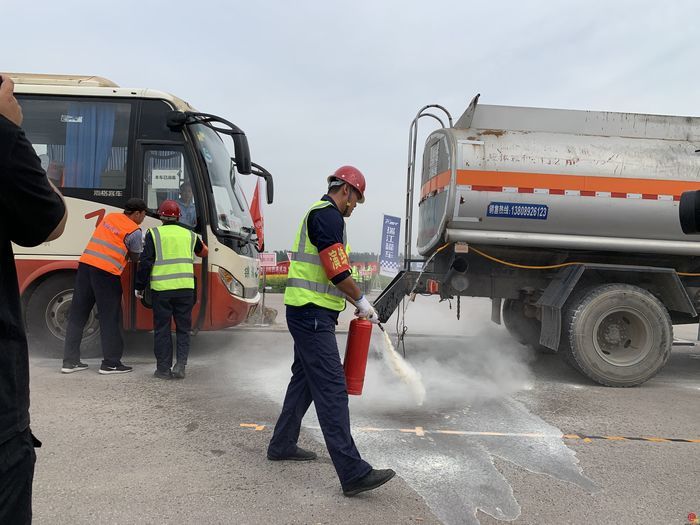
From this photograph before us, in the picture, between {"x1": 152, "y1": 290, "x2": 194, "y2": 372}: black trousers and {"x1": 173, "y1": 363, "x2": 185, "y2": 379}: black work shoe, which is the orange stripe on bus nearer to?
{"x1": 152, "y1": 290, "x2": 194, "y2": 372}: black trousers

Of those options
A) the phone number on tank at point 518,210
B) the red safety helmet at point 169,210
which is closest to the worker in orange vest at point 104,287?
the red safety helmet at point 169,210

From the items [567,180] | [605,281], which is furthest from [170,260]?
[605,281]

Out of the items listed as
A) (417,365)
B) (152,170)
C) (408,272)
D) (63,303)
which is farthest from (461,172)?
(63,303)

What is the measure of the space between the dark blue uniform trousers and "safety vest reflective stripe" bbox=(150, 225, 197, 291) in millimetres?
2629

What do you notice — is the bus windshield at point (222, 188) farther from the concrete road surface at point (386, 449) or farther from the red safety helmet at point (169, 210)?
the concrete road surface at point (386, 449)

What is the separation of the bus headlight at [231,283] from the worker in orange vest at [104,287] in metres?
1.12

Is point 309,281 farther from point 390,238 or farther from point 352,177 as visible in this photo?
point 390,238

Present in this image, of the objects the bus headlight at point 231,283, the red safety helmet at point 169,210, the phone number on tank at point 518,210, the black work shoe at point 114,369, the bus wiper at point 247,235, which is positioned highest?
the phone number on tank at point 518,210

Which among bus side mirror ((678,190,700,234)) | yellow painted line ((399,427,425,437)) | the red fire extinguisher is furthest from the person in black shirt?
yellow painted line ((399,427,425,437))

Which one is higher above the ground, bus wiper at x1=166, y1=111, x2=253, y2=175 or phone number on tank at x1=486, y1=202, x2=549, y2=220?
bus wiper at x1=166, y1=111, x2=253, y2=175

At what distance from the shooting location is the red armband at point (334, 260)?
10.2 ft

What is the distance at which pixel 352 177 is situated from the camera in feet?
11.1

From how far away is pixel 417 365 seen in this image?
6.51 metres

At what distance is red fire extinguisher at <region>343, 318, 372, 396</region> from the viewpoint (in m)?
3.47
